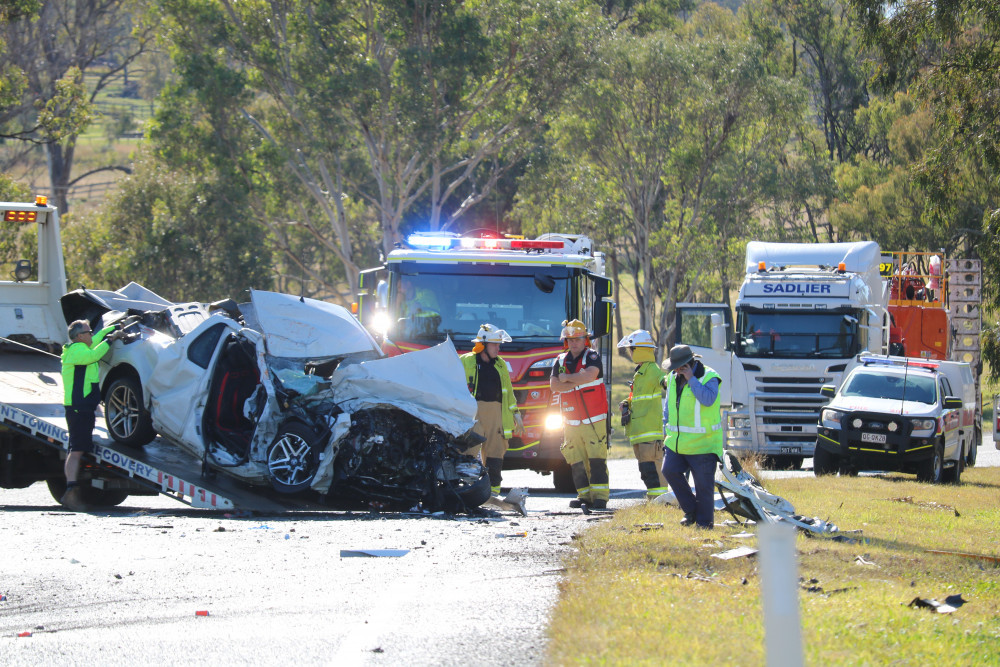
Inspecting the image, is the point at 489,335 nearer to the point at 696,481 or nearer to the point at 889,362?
the point at 696,481

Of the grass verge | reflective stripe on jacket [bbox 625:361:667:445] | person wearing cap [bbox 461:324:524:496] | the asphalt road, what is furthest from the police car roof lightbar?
the asphalt road

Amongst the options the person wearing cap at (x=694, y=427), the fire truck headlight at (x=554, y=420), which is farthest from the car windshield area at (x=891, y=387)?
the person wearing cap at (x=694, y=427)

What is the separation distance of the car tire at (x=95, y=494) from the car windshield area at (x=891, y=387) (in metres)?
10.4

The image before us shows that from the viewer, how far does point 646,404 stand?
11.0 m

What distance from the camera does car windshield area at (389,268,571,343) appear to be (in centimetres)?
1307

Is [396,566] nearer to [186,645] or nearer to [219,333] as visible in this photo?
[186,645]

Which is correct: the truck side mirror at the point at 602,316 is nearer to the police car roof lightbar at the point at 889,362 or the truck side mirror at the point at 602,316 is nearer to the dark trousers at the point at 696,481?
the dark trousers at the point at 696,481

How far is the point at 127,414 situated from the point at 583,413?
4315 millimetres

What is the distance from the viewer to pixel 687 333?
19.2 meters

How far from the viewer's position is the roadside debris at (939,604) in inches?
249

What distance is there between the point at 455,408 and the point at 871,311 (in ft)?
33.7

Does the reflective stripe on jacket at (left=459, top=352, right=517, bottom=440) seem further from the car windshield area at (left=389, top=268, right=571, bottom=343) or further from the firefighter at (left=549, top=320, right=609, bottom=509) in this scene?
the car windshield area at (left=389, top=268, right=571, bottom=343)

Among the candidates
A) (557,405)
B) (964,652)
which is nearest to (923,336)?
(557,405)

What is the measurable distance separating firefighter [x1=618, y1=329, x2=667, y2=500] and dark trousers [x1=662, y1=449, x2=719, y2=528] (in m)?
1.62
